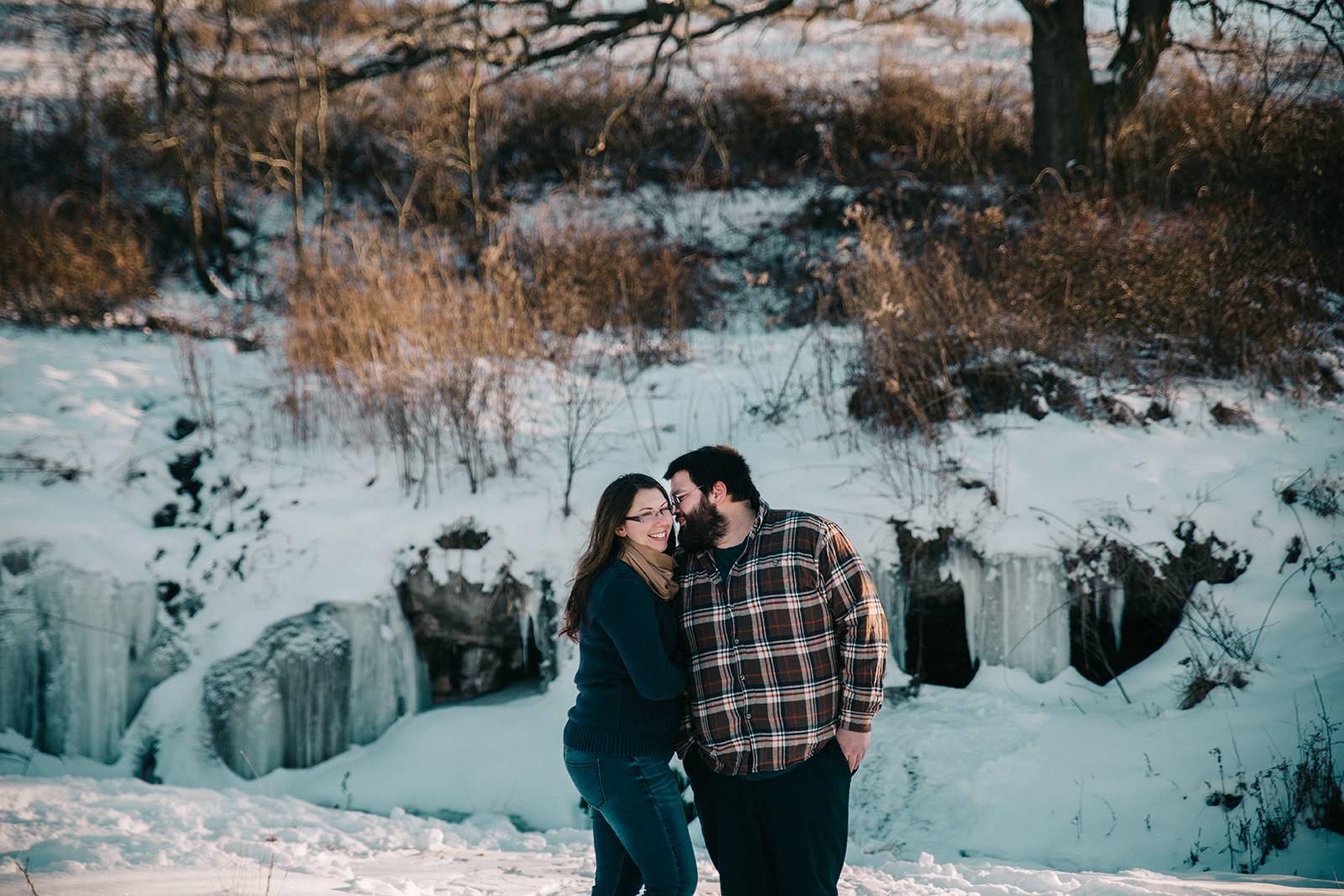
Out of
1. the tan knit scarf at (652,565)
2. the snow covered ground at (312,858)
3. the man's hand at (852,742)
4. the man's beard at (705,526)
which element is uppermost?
the man's beard at (705,526)

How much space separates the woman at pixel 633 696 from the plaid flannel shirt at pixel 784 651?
0.12 meters

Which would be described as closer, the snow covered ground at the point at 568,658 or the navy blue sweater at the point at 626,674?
the navy blue sweater at the point at 626,674

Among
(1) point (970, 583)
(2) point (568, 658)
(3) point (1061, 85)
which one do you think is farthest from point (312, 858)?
(3) point (1061, 85)

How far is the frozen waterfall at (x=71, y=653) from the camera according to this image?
512 centimetres

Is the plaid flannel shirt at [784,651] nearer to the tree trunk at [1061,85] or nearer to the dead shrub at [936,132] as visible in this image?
the tree trunk at [1061,85]

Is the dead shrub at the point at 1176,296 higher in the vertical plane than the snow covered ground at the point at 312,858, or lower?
higher

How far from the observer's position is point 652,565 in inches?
99.7

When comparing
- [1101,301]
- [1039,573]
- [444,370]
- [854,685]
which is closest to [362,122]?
[444,370]

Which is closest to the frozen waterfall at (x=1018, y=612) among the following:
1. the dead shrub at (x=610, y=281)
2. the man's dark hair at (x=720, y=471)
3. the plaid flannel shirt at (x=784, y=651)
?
the plaid flannel shirt at (x=784, y=651)

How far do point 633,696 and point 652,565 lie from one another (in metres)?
0.39

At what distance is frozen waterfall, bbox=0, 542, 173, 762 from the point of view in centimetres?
512

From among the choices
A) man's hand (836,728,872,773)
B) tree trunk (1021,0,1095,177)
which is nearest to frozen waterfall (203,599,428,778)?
man's hand (836,728,872,773)

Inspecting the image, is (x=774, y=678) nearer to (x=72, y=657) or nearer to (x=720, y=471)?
(x=720, y=471)

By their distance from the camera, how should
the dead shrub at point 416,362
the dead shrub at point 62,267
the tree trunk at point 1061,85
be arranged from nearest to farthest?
1. the dead shrub at point 416,362
2. the dead shrub at point 62,267
3. the tree trunk at point 1061,85
